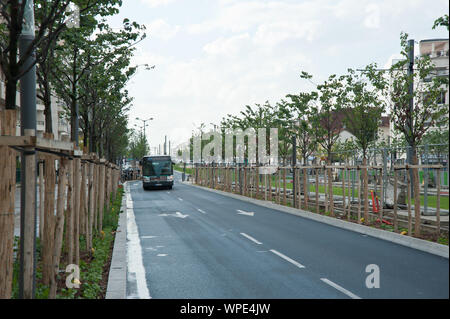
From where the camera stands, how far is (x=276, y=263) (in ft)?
31.7

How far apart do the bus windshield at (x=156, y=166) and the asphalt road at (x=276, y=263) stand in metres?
28.0

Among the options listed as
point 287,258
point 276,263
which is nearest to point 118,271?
point 276,263

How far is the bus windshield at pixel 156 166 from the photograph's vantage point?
43.9 metres

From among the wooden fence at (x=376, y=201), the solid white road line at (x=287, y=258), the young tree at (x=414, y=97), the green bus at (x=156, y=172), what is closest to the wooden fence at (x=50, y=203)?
the solid white road line at (x=287, y=258)

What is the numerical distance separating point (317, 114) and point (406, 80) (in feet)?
29.2

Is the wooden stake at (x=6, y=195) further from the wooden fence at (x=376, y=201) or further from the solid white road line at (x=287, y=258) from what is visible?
the wooden fence at (x=376, y=201)

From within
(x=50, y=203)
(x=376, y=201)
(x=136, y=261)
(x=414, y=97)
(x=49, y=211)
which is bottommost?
(x=136, y=261)

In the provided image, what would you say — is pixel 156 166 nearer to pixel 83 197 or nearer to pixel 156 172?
pixel 156 172

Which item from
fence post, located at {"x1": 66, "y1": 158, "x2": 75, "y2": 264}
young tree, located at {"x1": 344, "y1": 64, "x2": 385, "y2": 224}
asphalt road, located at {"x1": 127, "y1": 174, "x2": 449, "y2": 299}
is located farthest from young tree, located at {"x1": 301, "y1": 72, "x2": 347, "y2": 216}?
fence post, located at {"x1": 66, "y1": 158, "x2": 75, "y2": 264}

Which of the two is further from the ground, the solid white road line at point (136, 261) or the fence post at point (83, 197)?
the fence post at point (83, 197)

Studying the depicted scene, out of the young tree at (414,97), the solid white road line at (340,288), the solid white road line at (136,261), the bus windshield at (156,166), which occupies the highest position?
the young tree at (414,97)

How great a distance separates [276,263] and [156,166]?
35.4 meters

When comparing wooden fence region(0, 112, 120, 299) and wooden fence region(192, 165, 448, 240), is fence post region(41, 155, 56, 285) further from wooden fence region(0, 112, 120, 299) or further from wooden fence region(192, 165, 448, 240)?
wooden fence region(192, 165, 448, 240)
